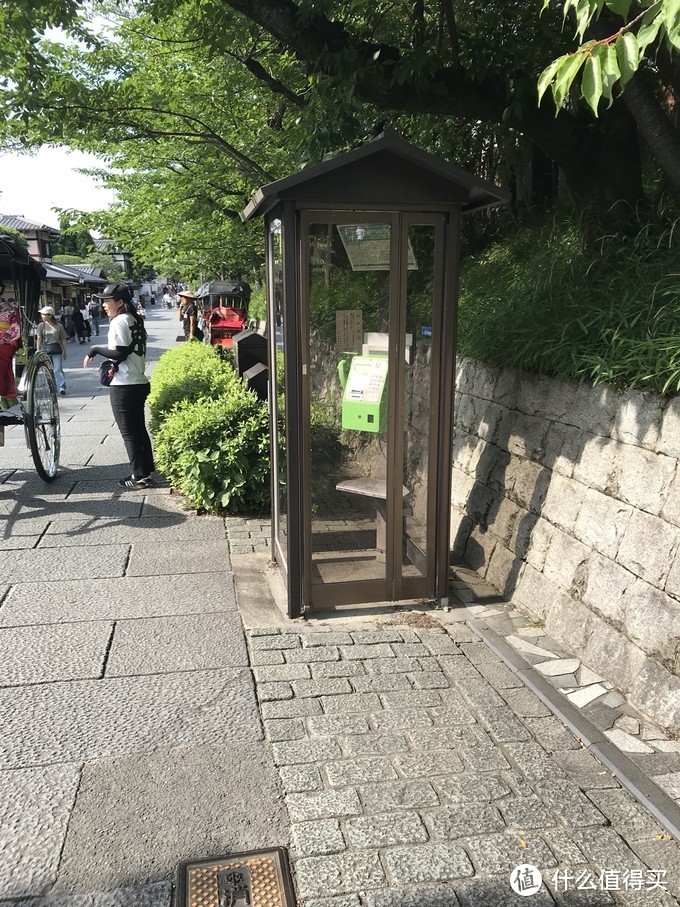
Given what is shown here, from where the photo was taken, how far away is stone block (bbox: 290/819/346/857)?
2.52 m

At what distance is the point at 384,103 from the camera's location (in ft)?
16.9

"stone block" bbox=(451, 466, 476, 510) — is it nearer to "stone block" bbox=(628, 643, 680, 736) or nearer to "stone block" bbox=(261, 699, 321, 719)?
"stone block" bbox=(628, 643, 680, 736)

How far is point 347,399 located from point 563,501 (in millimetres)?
1437

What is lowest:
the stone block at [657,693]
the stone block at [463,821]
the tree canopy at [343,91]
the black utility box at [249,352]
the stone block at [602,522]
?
the stone block at [463,821]

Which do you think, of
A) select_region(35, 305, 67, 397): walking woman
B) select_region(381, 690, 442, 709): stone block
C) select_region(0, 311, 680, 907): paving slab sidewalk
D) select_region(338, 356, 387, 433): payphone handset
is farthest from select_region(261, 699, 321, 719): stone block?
select_region(35, 305, 67, 397): walking woman

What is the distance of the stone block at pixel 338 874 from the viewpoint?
2.35 metres

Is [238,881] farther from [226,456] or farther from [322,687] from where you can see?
[226,456]

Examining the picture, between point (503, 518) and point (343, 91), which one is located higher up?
point (343, 91)

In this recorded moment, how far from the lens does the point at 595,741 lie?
10.3 ft

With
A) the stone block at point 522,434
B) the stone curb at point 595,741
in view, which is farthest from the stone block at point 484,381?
the stone curb at point 595,741

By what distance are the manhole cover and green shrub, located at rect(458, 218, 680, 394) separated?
268 cm

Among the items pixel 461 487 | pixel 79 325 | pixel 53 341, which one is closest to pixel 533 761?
pixel 461 487

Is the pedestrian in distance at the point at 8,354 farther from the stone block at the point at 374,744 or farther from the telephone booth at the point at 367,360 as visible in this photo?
the stone block at the point at 374,744

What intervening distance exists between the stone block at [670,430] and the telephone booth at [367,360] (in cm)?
123
